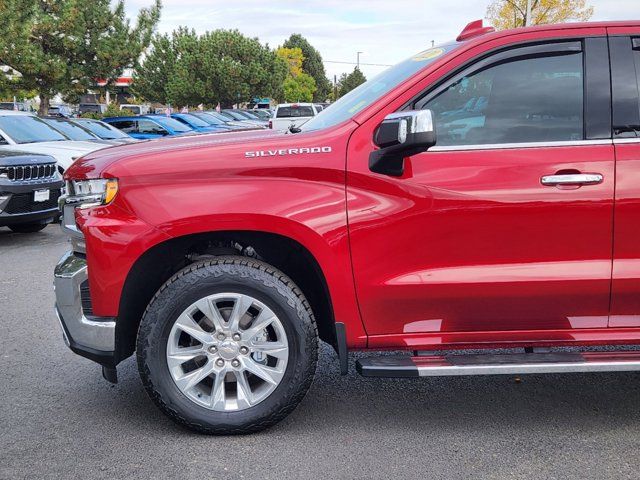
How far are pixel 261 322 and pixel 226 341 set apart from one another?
0.20 metres

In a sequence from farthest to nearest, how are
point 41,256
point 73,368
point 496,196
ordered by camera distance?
point 41,256
point 73,368
point 496,196

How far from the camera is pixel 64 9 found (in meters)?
27.5

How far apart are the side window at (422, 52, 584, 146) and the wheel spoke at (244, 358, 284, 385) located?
137 centimetres

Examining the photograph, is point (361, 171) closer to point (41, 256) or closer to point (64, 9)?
point (41, 256)

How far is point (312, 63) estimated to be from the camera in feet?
388

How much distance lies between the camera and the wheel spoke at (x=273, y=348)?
12.0ft

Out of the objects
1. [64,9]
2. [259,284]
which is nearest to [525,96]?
[259,284]

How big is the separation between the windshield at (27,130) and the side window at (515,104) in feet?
34.0

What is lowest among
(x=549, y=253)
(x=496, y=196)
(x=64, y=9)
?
(x=549, y=253)

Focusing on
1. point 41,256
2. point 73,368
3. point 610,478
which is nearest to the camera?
point 610,478

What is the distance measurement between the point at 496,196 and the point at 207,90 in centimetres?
5166

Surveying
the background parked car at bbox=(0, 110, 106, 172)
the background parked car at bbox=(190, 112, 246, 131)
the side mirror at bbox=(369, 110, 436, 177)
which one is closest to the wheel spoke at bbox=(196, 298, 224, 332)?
the side mirror at bbox=(369, 110, 436, 177)

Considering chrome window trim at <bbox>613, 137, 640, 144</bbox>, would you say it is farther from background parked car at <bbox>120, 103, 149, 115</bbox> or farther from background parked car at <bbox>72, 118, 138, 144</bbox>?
background parked car at <bbox>120, 103, 149, 115</bbox>

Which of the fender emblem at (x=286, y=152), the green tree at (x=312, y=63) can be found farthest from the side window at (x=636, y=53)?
the green tree at (x=312, y=63)
